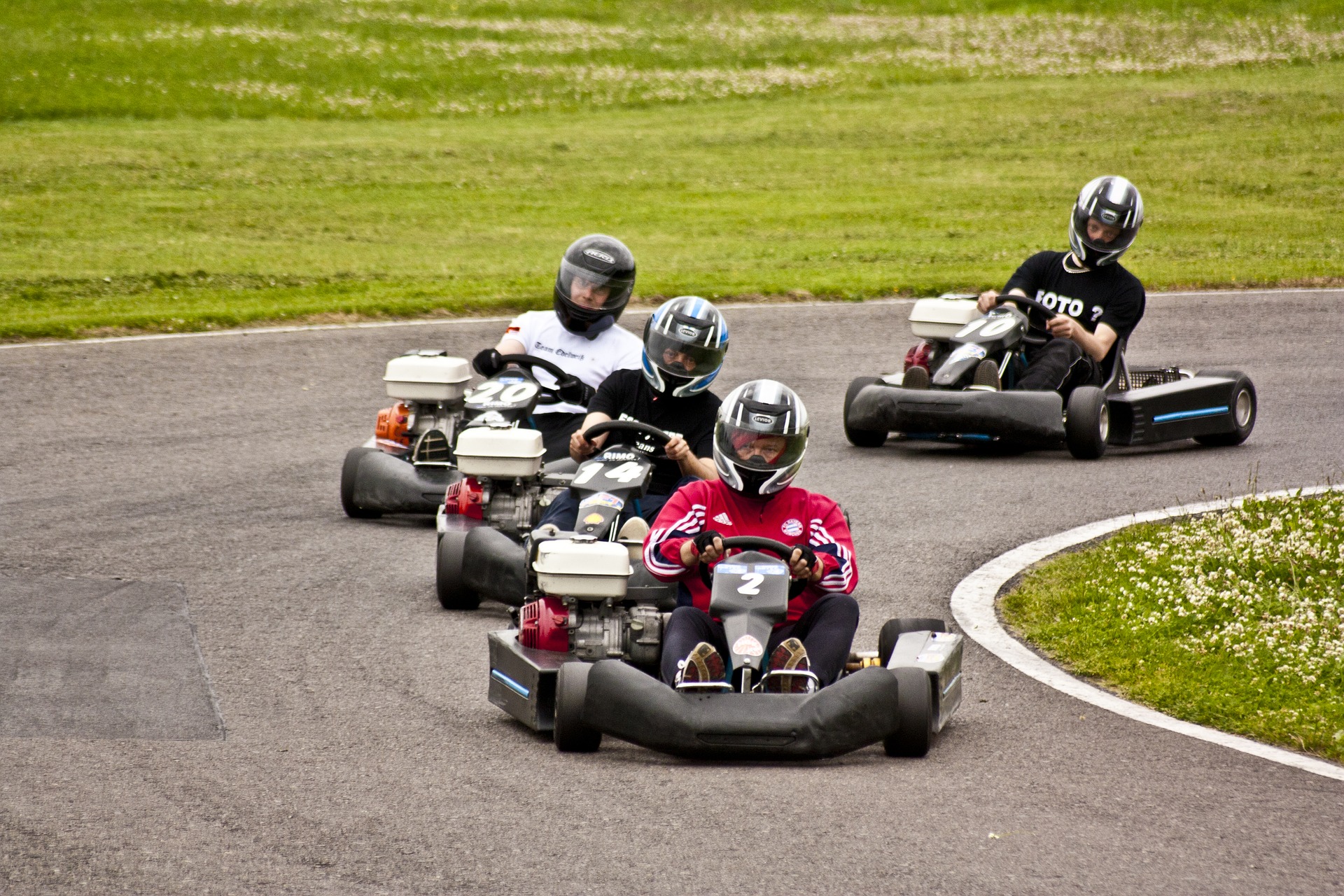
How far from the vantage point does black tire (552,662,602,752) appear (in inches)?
219

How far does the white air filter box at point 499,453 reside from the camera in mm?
8047

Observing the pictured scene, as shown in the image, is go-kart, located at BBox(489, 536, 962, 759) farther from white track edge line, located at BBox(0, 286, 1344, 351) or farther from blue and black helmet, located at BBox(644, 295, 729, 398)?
white track edge line, located at BBox(0, 286, 1344, 351)

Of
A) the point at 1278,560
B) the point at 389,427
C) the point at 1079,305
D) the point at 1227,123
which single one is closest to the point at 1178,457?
the point at 1079,305

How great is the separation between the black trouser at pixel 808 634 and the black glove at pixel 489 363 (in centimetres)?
343

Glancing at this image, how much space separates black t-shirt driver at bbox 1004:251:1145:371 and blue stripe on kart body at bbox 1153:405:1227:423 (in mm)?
475

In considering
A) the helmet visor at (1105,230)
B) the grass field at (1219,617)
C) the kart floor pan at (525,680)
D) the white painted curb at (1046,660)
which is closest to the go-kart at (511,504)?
the kart floor pan at (525,680)

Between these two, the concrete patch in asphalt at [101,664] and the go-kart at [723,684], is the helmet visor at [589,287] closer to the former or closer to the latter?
the concrete patch in asphalt at [101,664]

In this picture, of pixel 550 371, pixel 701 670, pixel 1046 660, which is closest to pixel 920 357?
pixel 550 371

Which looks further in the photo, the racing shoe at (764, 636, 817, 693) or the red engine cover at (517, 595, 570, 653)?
the red engine cover at (517, 595, 570, 653)

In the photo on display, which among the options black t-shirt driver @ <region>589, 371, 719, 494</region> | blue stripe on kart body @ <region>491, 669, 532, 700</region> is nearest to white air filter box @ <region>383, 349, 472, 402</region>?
black t-shirt driver @ <region>589, 371, 719, 494</region>

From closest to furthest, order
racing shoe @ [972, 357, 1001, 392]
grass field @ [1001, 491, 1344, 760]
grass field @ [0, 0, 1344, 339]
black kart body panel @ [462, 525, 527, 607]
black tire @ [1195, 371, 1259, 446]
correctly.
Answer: grass field @ [1001, 491, 1344, 760] < black kart body panel @ [462, 525, 527, 607] < racing shoe @ [972, 357, 1001, 392] < black tire @ [1195, 371, 1259, 446] < grass field @ [0, 0, 1344, 339]

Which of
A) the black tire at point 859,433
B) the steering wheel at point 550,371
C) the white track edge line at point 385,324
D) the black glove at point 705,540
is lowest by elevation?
the white track edge line at point 385,324

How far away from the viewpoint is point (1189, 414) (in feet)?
36.7

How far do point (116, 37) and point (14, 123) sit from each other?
7.00 metres
